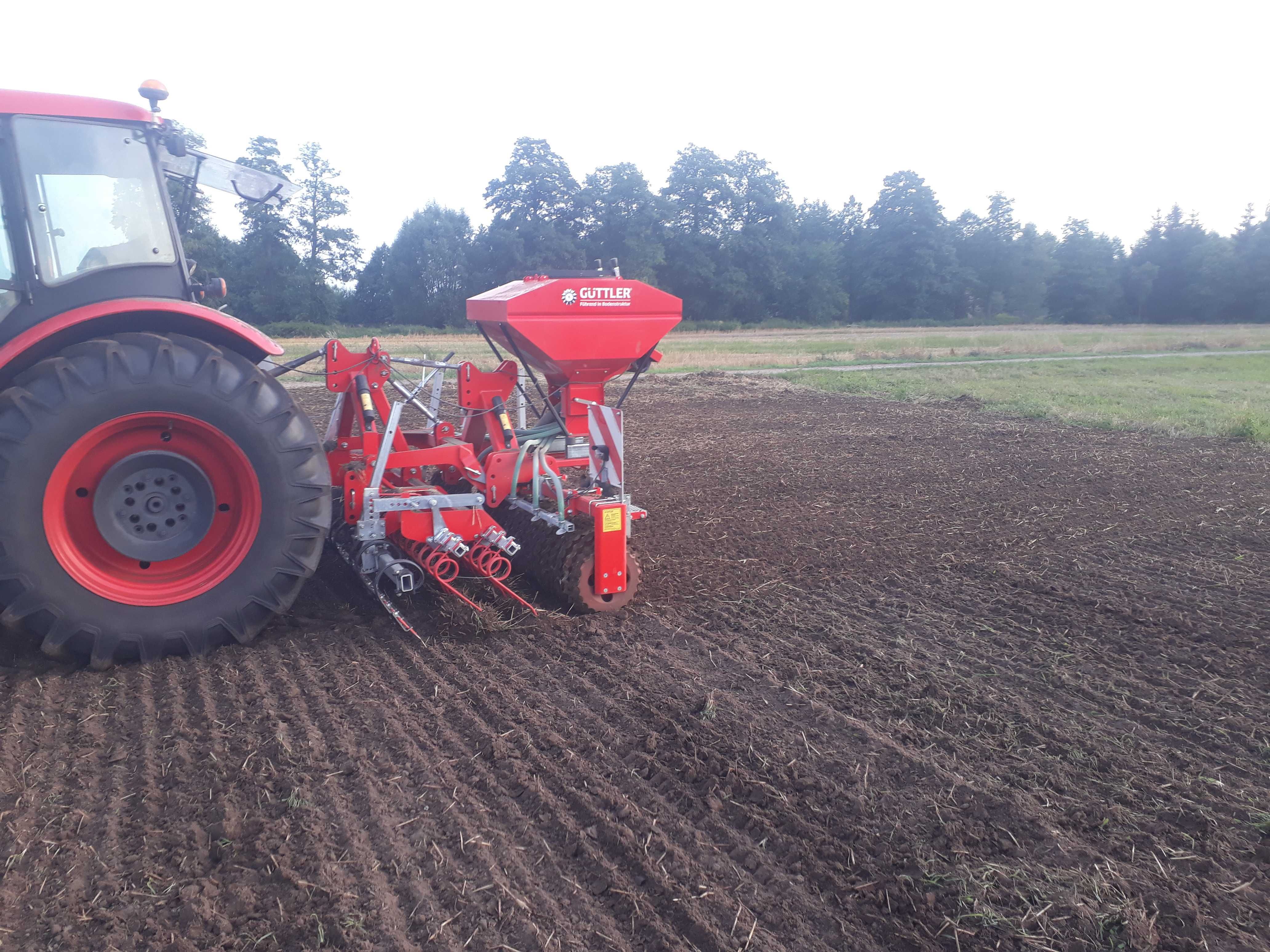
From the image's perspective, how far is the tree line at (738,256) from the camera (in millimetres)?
44438

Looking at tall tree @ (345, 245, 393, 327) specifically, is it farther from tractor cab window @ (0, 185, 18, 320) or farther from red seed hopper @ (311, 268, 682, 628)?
tractor cab window @ (0, 185, 18, 320)

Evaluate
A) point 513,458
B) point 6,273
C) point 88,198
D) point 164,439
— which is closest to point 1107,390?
point 513,458

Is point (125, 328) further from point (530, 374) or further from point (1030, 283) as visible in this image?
point (1030, 283)

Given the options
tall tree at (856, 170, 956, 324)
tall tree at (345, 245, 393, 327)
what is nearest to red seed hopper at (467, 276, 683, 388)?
tall tree at (345, 245, 393, 327)

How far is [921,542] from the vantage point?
6773 millimetres

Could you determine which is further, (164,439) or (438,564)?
(438,564)

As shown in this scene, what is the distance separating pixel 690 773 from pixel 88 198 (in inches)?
156

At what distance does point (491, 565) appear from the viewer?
4988 millimetres

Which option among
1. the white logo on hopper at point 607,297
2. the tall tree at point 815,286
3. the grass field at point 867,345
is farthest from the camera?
the tall tree at point 815,286

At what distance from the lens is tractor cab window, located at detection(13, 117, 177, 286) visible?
13.6 ft

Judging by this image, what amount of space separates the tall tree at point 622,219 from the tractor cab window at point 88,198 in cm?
4254

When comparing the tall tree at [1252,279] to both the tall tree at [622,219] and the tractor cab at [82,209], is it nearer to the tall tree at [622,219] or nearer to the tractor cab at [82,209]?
the tall tree at [622,219]

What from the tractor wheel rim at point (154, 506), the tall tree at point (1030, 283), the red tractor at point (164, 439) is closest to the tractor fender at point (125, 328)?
the red tractor at point (164, 439)

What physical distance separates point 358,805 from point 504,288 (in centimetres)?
336
